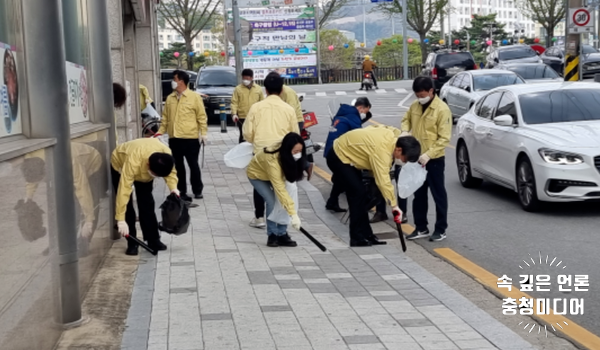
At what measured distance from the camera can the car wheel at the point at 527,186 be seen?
1033cm

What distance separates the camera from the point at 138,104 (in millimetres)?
14438

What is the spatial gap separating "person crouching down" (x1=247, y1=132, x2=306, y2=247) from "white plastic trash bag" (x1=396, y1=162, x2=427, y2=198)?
3.45 ft

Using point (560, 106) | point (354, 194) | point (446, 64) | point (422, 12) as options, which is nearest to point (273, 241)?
point (354, 194)

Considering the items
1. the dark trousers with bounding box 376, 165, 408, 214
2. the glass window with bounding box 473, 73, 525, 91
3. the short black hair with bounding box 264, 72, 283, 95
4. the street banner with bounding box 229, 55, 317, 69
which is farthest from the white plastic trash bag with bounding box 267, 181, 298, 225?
the street banner with bounding box 229, 55, 317, 69

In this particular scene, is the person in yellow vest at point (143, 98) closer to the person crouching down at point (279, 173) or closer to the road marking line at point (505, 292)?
the person crouching down at point (279, 173)

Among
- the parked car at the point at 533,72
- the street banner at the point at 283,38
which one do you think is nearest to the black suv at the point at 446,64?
the parked car at the point at 533,72

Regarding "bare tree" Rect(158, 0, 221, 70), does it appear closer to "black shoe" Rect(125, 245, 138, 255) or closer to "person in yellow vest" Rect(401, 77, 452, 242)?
"person in yellow vest" Rect(401, 77, 452, 242)

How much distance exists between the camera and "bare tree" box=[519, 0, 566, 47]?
58156 mm

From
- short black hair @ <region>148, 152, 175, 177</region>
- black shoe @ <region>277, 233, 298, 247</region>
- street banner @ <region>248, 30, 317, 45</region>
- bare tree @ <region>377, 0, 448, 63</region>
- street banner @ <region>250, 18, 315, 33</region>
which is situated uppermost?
bare tree @ <region>377, 0, 448, 63</region>

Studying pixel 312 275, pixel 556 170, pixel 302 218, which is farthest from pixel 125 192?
pixel 556 170

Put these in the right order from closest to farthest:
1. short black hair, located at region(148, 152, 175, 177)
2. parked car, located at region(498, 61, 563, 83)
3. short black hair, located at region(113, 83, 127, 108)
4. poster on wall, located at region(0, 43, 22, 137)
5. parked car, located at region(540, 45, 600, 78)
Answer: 1. poster on wall, located at region(0, 43, 22, 137)
2. short black hair, located at region(148, 152, 175, 177)
3. short black hair, located at region(113, 83, 127, 108)
4. parked car, located at region(498, 61, 563, 83)
5. parked car, located at region(540, 45, 600, 78)

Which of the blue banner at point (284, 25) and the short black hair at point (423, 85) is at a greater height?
the blue banner at point (284, 25)

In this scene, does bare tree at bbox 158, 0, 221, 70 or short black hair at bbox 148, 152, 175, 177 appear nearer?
short black hair at bbox 148, 152, 175, 177

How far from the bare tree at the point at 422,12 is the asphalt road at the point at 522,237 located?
46.5 meters
